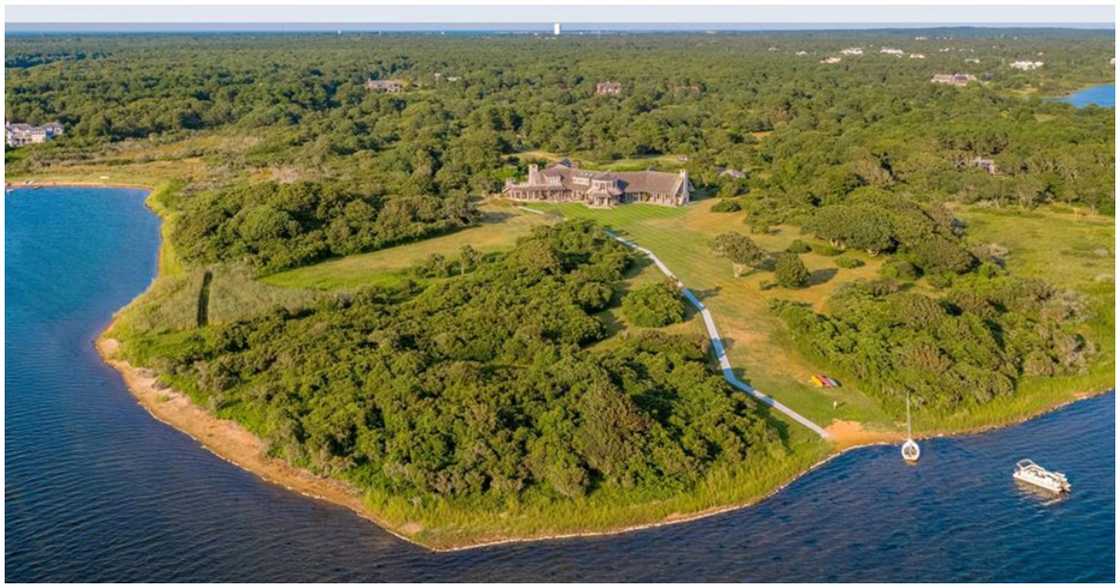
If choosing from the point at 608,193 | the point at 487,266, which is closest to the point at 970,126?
the point at 608,193

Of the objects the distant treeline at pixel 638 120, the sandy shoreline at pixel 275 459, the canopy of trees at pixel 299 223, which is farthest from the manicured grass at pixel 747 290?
the canopy of trees at pixel 299 223

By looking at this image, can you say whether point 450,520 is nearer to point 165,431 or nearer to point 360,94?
point 165,431

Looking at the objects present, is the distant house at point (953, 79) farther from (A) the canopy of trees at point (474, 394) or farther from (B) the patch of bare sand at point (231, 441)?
(B) the patch of bare sand at point (231, 441)

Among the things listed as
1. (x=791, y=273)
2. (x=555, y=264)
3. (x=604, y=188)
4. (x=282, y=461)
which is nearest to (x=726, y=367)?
(x=791, y=273)

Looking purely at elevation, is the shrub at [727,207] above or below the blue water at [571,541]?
above

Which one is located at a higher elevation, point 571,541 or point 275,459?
point 275,459

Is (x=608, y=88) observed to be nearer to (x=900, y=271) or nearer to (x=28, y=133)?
(x=28, y=133)

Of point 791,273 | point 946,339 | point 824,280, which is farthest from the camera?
point 824,280
